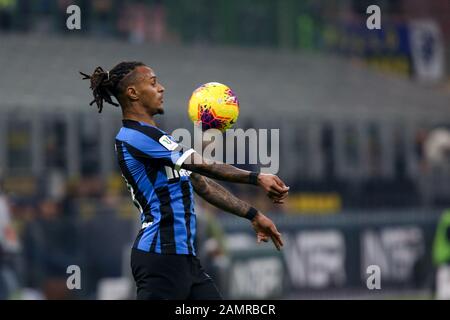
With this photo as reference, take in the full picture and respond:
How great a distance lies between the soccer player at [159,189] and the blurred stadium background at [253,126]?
8390mm

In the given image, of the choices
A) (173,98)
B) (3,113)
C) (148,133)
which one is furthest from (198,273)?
(173,98)

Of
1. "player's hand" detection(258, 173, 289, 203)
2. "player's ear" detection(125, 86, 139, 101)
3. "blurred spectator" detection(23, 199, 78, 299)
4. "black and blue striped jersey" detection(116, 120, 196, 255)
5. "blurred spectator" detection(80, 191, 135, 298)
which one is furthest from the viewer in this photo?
"blurred spectator" detection(80, 191, 135, 298)

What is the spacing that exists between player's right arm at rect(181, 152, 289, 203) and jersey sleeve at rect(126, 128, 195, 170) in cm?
6

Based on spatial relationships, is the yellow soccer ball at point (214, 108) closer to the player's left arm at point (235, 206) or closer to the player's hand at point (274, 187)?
the player's left arm at point (235, 206)

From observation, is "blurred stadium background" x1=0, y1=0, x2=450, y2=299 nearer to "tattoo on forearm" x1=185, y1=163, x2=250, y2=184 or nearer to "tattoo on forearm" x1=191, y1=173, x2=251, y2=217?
"tattoo on forearm" x1=191, y1=173, x2=251, y2=217

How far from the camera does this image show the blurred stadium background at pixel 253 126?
18812mm

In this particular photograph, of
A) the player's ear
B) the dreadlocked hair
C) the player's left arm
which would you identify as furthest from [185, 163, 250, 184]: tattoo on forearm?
the dreadlocked hair

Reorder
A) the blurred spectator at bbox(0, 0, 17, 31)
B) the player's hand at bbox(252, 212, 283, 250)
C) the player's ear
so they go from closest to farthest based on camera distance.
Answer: the player's hand at bbox(252, 212, 283, 250) < the player's ear < the blurred spectator at bbox(0, 0, 17, 31)

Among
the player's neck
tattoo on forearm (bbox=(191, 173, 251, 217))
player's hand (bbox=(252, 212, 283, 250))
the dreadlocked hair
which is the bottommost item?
→ player's hand (bbox=(252, 212, 283, 250))

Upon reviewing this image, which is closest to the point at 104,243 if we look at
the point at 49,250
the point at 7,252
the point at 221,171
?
the point at 49,250

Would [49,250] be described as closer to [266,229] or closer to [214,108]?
[214,108]

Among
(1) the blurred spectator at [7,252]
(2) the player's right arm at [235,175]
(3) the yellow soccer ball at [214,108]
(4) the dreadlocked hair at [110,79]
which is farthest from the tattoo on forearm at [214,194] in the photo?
(1) the blurred spectator at [7,252]

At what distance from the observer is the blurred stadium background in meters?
18.8
